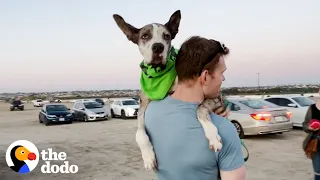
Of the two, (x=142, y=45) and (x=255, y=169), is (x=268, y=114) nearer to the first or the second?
(x=255, y=169)

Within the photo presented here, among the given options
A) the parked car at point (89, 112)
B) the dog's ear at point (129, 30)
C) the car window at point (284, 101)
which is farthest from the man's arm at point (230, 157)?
the parked car at point (89, 112)

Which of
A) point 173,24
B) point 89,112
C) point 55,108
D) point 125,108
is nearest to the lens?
point 173,24

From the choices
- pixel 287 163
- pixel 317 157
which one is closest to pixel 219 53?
pixel 317 157

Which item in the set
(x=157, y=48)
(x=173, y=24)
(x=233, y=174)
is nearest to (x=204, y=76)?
(x=233, y=174)

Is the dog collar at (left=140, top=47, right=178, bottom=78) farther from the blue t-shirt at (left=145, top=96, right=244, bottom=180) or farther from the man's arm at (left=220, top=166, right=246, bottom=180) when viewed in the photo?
the man's arm at (left=220, top=166, right=246, bottom=180)

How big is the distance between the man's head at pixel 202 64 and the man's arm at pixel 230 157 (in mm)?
239

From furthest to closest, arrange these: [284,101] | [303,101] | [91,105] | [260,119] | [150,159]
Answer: [91,105] → [284,101] → [303,101] → [260,119] → [150,159]

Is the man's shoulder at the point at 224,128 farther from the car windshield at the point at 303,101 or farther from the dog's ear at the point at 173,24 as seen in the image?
the car windshield at the point at 303,101

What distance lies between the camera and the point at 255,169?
7961 mm

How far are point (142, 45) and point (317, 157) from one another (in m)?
3.03

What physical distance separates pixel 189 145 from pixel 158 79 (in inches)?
25.5

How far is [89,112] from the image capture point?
23.2m

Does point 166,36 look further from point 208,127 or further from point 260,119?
point 260,119

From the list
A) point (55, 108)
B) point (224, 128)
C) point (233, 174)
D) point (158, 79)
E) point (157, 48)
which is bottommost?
point (55, 108)
